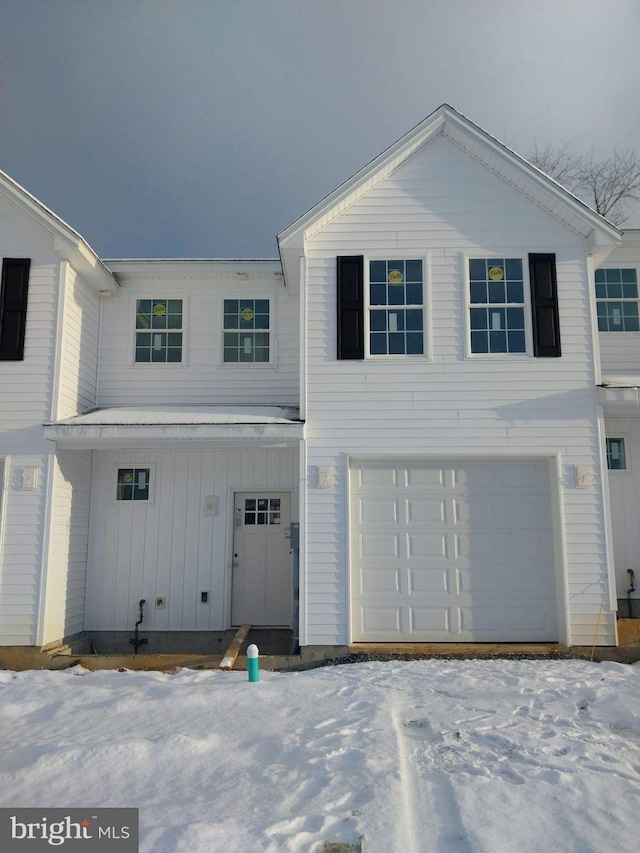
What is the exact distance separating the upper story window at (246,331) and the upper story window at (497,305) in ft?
11.4

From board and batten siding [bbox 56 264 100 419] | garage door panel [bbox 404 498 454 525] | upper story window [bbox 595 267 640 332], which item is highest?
upper story window [bbox 595 267 640 332]

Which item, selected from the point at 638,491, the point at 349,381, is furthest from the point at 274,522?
the point at 638,491

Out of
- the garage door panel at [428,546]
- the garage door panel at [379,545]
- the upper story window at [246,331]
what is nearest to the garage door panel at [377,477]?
the garage door panel at [379,545]

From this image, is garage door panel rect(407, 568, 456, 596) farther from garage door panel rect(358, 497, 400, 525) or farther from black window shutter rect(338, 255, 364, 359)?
black window shutter rect(338, 255, 364, 359)

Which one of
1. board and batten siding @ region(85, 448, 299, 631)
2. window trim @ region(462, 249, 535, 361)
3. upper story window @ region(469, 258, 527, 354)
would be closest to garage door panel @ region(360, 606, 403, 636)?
board and batten siding @ region(85, 448, 299, 631)

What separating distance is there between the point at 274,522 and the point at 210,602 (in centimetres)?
160

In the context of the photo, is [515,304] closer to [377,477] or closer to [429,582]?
[377,477]

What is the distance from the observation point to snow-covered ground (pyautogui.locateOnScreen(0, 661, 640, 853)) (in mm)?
3641

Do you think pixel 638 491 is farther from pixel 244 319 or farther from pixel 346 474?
pixel 244 319

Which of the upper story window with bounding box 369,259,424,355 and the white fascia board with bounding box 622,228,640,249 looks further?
the white fascia board with bounding box 622,228,640,249

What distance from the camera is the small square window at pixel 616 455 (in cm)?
1019

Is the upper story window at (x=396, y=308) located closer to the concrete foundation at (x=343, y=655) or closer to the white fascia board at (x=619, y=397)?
the white fascia board at (x=619, y=397)

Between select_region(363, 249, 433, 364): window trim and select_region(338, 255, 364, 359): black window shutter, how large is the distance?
0.06m

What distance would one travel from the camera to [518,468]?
877 cm
